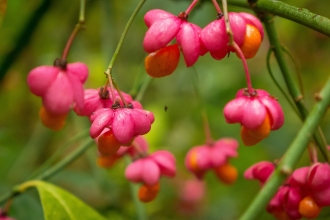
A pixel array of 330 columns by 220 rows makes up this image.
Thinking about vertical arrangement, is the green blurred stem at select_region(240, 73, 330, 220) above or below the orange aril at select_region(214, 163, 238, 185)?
above

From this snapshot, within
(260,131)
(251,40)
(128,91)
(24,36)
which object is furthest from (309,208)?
(128,91)

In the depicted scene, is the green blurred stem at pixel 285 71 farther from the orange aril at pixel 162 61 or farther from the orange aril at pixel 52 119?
the orange aril at pixel 52 119

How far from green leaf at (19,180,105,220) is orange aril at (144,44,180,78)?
0.42 m

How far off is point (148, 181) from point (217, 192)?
1.57m

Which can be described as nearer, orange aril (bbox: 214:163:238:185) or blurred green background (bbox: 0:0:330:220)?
orange aril (bbox: 214:163:238:185)

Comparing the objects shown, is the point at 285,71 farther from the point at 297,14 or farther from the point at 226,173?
the point at 226,173

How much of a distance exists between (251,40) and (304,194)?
1.23 ft

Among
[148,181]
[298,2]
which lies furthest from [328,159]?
[298,2]

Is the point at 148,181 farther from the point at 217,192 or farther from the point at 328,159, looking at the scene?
the point at 217,192

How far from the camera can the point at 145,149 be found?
1378 millimetres

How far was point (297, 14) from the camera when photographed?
3.17 ft

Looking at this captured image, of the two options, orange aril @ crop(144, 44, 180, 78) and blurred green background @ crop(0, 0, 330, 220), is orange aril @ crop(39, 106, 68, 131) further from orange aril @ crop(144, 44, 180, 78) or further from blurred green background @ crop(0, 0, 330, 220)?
blurred green background @ crop(0, 0, 330, 220)

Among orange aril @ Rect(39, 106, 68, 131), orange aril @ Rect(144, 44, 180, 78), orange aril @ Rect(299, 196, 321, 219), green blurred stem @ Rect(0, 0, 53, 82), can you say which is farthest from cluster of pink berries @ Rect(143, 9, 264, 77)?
green blurred stem @ Rect(0, 0, 53, 82)

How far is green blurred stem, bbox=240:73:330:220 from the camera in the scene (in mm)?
805
